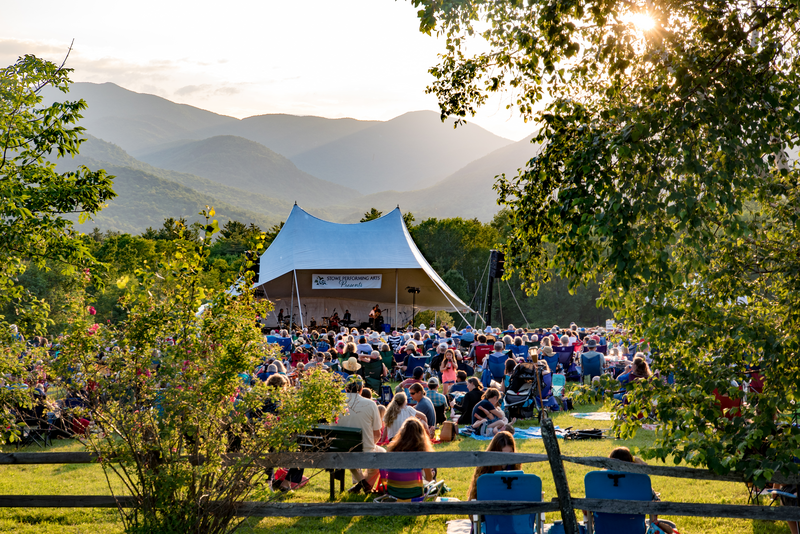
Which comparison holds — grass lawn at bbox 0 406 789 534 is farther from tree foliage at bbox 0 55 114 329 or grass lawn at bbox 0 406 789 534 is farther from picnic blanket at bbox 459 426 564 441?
tree foliage at bbox 0 55 114 329

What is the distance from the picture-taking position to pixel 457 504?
3.85 meters

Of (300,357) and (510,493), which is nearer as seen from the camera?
(510,493)

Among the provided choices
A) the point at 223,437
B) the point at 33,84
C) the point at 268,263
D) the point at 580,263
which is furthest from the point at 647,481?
the point at 268,263

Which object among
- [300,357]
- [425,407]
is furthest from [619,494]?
[300,357]

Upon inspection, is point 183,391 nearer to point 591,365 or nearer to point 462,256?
point 591,365

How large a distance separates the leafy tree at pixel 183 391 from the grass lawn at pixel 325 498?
0.74 m

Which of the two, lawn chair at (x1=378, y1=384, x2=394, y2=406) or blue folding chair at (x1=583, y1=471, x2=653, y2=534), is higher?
blue folding chair at (x1=583, y1=471, x2=653, y2=534)

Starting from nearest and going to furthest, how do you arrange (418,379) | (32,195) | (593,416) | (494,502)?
(494,502), (32,195), (418,379), (593,416)

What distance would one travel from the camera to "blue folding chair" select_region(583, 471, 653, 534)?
386cm

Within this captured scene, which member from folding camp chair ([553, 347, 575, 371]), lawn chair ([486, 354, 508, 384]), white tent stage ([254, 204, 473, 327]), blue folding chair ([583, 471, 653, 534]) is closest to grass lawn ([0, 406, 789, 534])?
blue folding chair ([583, 471, 653, 534])

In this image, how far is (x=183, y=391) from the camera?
3.44 meters

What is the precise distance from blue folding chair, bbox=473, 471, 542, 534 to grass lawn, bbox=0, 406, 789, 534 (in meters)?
0.95

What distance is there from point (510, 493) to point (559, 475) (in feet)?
1.33

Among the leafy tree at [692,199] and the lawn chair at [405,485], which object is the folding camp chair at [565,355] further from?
the leafy tree at [692,199]
